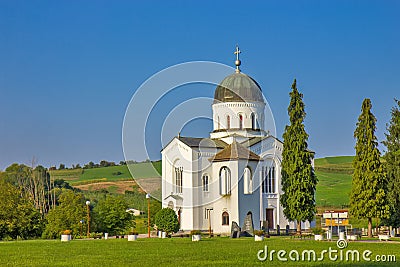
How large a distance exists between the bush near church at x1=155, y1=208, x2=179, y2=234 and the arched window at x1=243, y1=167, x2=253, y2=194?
7.67 meters

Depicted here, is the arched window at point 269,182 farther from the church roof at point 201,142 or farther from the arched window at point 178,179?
the arched window at point 178,179

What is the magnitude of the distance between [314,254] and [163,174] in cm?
3879

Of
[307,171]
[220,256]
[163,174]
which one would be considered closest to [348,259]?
[220,256]

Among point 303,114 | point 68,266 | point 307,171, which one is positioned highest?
point 303,114

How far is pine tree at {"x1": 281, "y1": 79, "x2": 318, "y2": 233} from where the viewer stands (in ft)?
177

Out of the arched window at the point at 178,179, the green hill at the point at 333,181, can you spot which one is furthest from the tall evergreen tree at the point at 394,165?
the green hill at the point at 333,181

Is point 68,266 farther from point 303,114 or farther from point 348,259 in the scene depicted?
point 303,114

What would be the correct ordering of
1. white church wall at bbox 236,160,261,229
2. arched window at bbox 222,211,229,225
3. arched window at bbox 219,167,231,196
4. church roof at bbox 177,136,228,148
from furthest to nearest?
1. church roof at bbox 177,136,228,148
2. arched window at bbox 219,167,231,196
3. arched window at bbox 222,211,229,225
4. white church wall at bbox 236,160,261,229

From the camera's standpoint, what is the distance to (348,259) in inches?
1024

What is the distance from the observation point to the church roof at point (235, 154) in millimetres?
60781

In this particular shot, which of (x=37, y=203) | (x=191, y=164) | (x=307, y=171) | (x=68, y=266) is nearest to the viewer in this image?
(x=68, y=266)

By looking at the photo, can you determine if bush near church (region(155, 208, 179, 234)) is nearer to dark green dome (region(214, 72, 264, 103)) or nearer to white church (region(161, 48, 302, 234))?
white church (region(161, 48, 302, 234))

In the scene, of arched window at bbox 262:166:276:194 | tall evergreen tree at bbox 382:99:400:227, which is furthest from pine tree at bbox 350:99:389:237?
arched window at bbox 262:166:276:194

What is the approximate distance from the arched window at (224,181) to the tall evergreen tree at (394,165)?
1513cm
